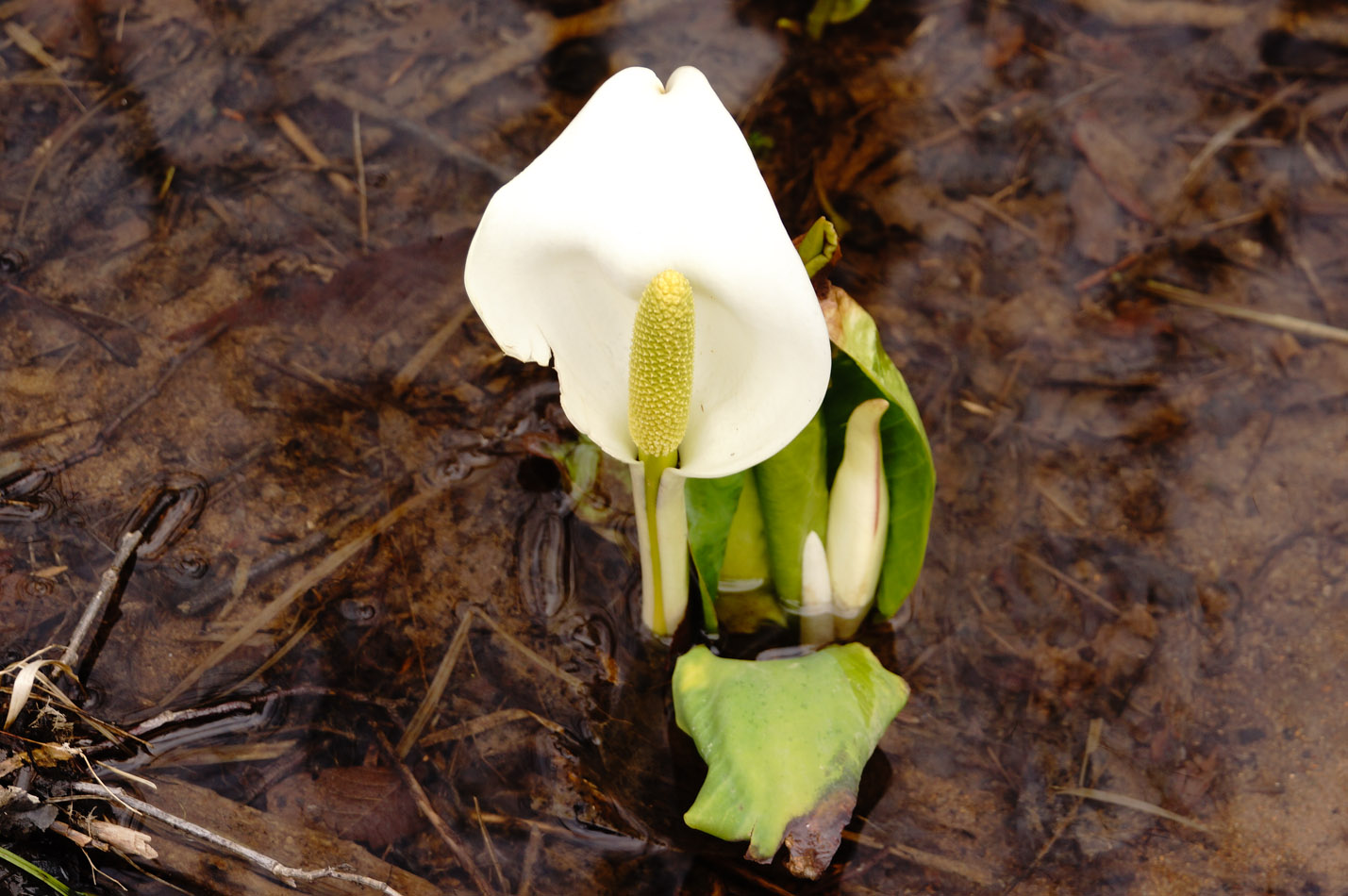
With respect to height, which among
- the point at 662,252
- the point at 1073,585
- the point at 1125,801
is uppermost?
the point at 662,252

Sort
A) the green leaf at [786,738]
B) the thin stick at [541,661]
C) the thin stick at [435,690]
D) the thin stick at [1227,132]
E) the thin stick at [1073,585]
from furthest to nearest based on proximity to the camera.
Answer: the thin stick at [1227,132], the thin stick at [1073,585], the thin stick at [541,661], the thin stick at [435,690], the green leaf at [786,738]

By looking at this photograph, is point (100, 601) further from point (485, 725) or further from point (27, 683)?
point (485, 725)

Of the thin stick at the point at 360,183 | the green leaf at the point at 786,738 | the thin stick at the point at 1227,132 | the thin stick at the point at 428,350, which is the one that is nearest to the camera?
the green leaf at the point at 786,738

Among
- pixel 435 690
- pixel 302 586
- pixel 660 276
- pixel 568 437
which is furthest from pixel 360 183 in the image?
pixel 660 276

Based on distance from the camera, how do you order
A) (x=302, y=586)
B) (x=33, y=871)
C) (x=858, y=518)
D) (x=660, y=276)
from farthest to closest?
(x=302, y=586) < (x=858, y=518) < (x=33, y=871) < (x=660, y=276)

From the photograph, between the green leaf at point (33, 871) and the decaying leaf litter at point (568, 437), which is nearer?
the green leaf at point (33, 871)

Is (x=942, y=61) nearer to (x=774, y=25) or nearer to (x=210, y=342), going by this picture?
(x=774, y=25)

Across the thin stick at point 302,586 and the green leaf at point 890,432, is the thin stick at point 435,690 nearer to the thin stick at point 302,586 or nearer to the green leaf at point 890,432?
the thin stick at point 302,586

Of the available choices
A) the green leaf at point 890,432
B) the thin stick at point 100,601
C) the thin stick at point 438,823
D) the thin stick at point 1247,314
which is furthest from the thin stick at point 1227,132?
the thin stick at point 100,601
